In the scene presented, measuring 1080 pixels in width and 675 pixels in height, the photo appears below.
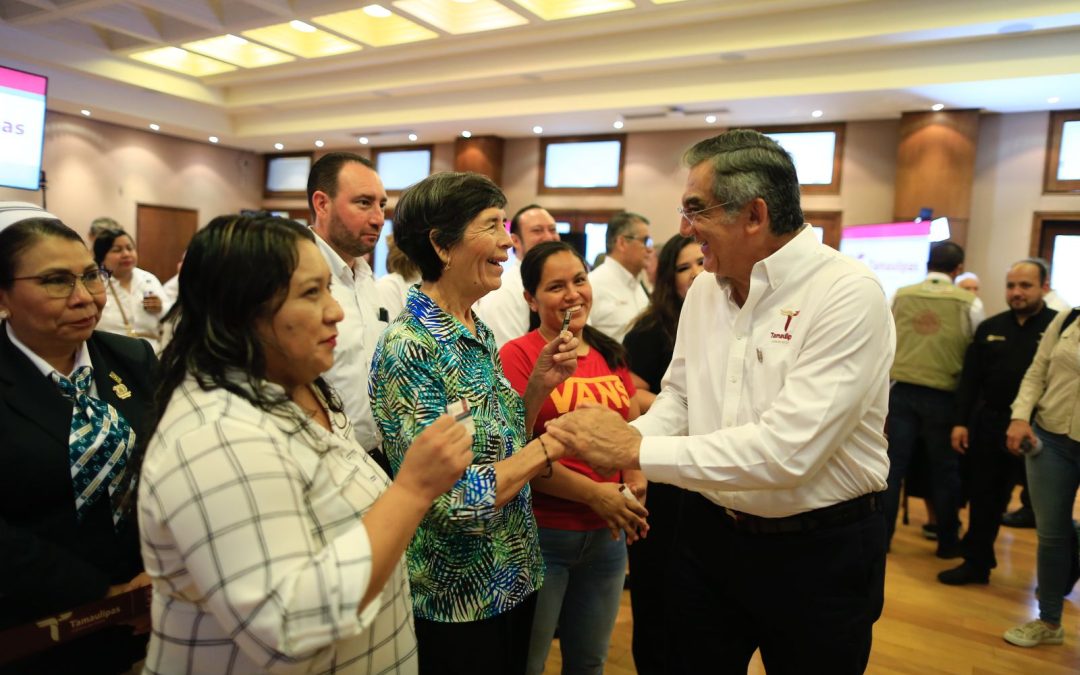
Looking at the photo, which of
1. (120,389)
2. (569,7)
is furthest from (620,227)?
(569,7)

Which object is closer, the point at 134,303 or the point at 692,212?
the point at 692,212

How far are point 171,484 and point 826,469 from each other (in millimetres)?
1387

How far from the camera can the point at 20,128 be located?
13.0 ft

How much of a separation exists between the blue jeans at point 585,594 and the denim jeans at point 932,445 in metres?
2.94

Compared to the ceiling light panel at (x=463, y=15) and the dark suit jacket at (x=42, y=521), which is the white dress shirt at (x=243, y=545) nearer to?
the dark suit jacket at (x=42, y=521)

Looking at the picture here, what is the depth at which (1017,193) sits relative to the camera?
7.75 m

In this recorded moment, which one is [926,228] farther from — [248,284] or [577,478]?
[248,284]

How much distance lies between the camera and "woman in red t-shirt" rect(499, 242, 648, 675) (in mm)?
2004

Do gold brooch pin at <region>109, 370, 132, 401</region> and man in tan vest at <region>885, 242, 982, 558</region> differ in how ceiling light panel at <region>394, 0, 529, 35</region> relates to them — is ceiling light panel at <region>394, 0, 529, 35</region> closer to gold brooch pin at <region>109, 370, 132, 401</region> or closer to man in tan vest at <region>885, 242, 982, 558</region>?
man in tan vest at <region>885, 242, 982, 558</region>

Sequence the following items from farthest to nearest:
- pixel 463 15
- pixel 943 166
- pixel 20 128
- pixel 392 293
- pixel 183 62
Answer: pixel 183 62
pixel 463 15
pixel 943 166
pixel 20 128
pixel 392 293

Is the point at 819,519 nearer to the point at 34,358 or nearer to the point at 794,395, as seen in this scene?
the point at 794,395

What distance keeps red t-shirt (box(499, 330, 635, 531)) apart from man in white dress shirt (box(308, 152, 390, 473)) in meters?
0.59

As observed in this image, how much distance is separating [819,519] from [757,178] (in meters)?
0.85

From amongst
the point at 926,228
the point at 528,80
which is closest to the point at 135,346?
the point at 926,228
